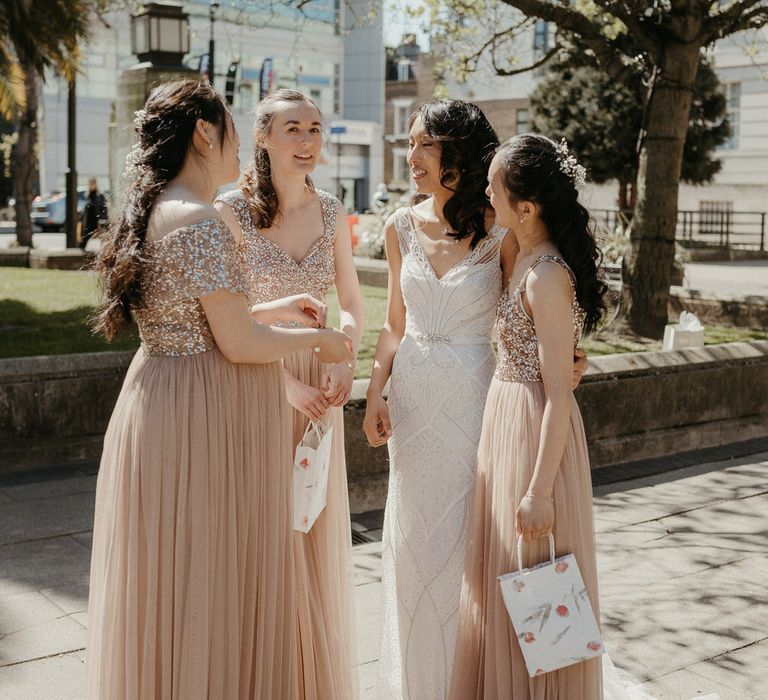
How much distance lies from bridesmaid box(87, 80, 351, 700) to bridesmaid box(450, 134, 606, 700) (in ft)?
2.46

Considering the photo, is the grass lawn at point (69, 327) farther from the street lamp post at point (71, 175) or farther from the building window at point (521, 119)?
the building window at point (521, 119)

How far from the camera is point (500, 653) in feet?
11.5

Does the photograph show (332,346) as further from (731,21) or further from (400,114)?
(400,114)

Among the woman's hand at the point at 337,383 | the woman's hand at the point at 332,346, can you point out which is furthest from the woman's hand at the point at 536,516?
the woman's hand at the point at 337,383

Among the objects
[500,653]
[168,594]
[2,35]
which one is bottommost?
[500,653]

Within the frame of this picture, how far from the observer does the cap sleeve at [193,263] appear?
3.13 m

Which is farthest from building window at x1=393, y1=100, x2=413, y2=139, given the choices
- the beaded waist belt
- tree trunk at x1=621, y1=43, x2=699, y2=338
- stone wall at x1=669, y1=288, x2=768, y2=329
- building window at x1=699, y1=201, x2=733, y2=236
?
the beaded waist belt

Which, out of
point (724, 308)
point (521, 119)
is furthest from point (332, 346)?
point (521, 119)

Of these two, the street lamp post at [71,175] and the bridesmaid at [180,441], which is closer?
the bridesmaid at [180,441]

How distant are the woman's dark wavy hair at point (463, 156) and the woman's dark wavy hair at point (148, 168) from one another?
0.91 m

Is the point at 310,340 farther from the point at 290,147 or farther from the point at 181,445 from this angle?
the point at 290,147

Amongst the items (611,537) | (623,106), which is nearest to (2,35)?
(611,537)

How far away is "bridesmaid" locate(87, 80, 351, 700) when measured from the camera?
10.5 feet

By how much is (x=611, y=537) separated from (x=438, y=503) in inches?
107
